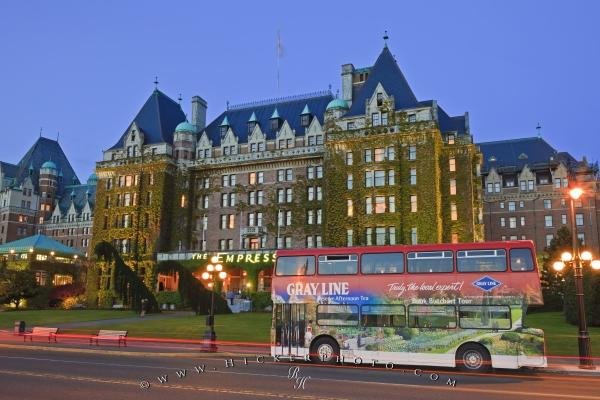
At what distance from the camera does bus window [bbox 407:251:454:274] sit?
2138 cm

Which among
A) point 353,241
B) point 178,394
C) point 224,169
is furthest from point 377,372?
point 224,169

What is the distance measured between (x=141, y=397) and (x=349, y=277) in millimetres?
11399

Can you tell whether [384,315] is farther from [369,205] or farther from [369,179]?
[369,179]

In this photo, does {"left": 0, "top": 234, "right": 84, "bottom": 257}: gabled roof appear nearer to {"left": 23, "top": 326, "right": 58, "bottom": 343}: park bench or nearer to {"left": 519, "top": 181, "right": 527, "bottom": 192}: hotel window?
{"left": 23, "top": 326, "right": 58, "bottom": 343}: park bench

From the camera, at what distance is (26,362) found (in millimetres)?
20594

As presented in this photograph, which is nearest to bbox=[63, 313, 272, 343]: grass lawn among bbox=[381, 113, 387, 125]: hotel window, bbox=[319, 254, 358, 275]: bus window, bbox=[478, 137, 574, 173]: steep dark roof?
bbox=[319, 254, 358, 275]: bus window

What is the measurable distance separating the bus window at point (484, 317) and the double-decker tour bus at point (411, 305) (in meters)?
0.04

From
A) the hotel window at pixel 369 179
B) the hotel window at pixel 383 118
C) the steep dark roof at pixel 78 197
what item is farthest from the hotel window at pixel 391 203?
the steep dark roof at pixel 78 197

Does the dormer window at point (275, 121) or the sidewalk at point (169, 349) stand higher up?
the dormer window at point (275, 121)

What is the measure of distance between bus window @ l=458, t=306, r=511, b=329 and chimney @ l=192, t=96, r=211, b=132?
209 ft

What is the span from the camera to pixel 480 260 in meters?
20.9

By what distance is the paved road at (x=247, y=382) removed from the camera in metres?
13.5

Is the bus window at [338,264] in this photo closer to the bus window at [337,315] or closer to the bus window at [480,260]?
the bus window at [337,315]

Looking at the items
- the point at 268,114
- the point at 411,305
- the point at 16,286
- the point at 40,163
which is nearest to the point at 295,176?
the point at 268,114
